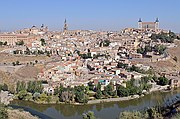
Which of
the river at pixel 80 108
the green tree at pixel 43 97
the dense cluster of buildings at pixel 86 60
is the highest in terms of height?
the dense cluster of buildings at pixel 86 60

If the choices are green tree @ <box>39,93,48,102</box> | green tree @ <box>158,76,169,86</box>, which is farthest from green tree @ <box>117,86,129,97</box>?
green tree @ <box>158,76,169,86</box>

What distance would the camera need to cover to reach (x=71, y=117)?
8.87 m

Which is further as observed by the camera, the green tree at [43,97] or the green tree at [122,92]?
the green tree at [122,92]

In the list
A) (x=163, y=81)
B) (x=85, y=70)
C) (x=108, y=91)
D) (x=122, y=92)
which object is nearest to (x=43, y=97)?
(x=108, y=91)

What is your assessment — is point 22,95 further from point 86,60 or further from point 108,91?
point 86,60

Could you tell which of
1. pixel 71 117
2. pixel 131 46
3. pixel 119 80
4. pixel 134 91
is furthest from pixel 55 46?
pixel 71 117

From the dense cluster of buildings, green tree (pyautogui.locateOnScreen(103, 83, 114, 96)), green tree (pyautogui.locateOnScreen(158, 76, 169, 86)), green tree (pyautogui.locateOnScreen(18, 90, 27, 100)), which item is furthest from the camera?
green tree (pyautogui.locateOnScreen(158, 76, 169, 86))

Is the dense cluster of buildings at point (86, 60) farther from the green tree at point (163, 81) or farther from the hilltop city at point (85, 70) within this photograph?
the green tree at point (163, 81)

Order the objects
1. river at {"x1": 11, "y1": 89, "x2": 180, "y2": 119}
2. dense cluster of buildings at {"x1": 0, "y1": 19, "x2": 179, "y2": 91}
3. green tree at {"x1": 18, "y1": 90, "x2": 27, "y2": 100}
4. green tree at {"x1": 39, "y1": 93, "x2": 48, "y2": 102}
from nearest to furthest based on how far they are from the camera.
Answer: river at {"x1": 11, "y1": 89, "x2": 180, "y2": 119}
green tree at {"x1": 39, "y1": 93, "x2": 48, "y2": 102}
green tree at {"x1": 18, "y1": 90, "x2": 27, "y2": 100}
dense cluster of buildings at {"x1": 0, "y1": 19, "x2": 179, "y2": 91}

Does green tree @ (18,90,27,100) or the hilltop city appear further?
the hilltop city

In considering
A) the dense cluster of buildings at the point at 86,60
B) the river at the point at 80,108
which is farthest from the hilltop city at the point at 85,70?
the river at the point at 80,108

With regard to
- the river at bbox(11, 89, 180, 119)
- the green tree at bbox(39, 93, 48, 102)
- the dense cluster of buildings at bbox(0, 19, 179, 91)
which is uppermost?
the dense cluster of buildings at bbox(0, 19, 179, 91)

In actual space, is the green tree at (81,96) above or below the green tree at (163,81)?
above

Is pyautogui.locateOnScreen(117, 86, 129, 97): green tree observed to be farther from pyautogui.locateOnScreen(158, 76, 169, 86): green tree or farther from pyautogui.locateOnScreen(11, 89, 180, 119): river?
pyautogui.locateOnScreen(158, 76, 169, 86): green tree
